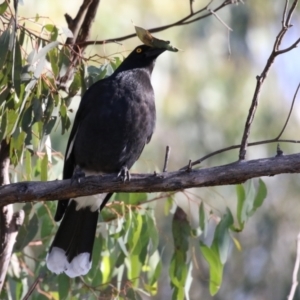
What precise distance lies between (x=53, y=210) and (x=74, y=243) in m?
0.22

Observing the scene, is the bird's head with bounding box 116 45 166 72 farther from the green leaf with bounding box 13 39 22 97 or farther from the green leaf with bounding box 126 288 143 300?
the green leaf with bounding box 126 288 143 300

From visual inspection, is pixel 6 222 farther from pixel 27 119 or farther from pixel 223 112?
pixel 223 112

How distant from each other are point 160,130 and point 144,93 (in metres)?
5.54

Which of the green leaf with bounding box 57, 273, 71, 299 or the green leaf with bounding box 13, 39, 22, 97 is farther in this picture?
the green leaf with bounding box 57, 273, 71, 299

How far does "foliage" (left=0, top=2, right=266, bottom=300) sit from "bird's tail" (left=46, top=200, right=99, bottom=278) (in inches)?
3.4

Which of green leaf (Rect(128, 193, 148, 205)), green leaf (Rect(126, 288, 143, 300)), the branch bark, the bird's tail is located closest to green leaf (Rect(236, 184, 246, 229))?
green leaf (Rect(128, 193, 148, 205))

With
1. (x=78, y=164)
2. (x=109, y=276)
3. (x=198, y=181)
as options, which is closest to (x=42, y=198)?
(x=198, y=181)

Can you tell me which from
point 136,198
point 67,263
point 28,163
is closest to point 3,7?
point 28,163

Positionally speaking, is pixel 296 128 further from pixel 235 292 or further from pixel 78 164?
pixel 78 164

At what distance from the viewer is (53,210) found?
4.11 meters

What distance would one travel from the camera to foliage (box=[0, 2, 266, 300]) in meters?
3.25

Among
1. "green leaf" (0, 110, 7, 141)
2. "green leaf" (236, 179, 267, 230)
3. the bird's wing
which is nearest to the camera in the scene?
"green leaf" (0, 110, 7, 141)

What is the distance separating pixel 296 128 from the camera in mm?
8883

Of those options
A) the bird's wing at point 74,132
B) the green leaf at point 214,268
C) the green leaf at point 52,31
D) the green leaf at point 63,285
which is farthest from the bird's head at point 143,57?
the green leaf at point 63,285
